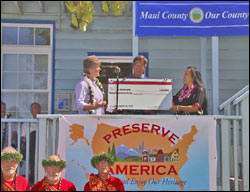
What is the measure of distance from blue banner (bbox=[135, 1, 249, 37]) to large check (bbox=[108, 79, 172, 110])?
2.16 m

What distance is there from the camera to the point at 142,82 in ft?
16.2

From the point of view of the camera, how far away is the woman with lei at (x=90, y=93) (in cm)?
496

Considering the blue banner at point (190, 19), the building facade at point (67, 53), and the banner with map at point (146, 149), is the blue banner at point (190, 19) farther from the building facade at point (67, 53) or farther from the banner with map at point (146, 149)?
the banner with map at point (146, 149)

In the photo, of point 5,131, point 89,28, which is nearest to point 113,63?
point 89,28

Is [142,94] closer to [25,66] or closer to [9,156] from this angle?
[9,156]

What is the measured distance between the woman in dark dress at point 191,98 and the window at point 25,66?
3705 mm

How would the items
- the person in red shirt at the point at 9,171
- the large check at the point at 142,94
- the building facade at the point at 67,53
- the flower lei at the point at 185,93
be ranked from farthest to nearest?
the building facade at the point at 67,53 < the flower lei at the point at 185,93 < the large check at the point at 142,94 < the person in red shirt at the point at 9,171

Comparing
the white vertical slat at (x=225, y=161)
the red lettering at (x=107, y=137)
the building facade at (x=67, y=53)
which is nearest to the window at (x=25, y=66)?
the building facade at (x=67, y=53)

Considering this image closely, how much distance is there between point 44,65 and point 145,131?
3880 mm

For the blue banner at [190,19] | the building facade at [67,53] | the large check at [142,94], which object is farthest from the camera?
the building facade at [67,53]

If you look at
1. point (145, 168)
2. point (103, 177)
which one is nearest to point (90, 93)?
point (145, 168)

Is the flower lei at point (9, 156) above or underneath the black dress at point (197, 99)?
underneath

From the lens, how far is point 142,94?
4.93 meters

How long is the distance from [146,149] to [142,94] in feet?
2.19
